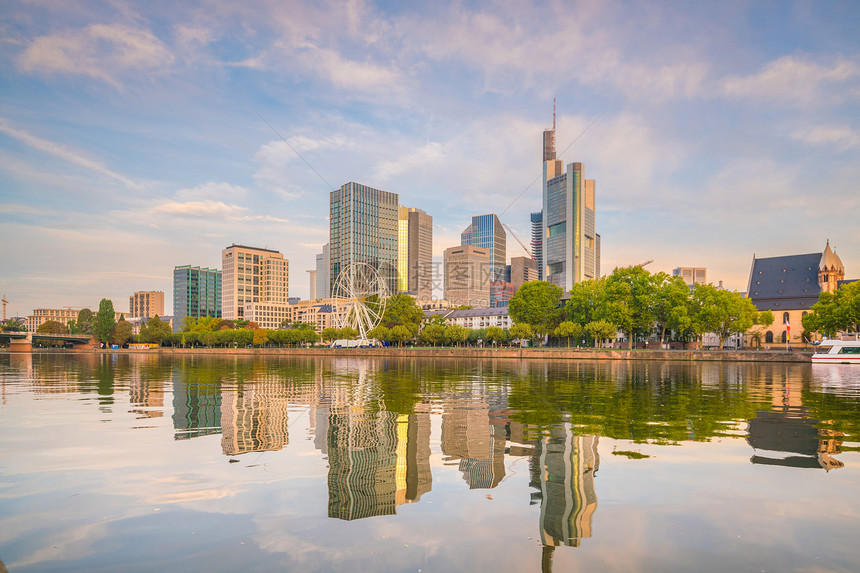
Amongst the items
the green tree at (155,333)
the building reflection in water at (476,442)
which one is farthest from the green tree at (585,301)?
the green tree at (155,333)

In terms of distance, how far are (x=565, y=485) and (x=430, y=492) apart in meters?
2.67

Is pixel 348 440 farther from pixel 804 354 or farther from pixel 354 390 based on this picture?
pixel 804 354

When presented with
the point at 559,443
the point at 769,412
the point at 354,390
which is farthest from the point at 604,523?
the point at 354,390

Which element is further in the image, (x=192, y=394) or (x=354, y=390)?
(x=354, y=390)

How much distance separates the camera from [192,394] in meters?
29.4

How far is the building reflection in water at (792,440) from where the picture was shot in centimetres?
1255

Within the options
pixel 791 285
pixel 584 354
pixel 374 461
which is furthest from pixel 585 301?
pixel 374 461

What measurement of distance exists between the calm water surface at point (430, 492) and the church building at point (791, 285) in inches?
5142

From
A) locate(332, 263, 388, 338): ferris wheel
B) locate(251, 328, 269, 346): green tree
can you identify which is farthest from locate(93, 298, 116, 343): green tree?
locate(332, 263, 388, 338): ferris wheel

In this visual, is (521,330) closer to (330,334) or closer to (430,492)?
(330,334)

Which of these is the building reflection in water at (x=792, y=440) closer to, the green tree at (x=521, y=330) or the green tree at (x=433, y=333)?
the green tree at (x=521, y=330)

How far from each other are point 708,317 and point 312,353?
8646 centimetres

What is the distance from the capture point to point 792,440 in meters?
15.1

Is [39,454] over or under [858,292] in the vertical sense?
under
